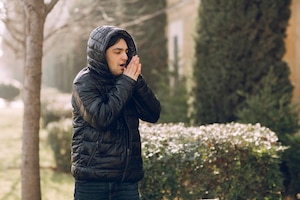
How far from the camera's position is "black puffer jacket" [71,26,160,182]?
110 inches

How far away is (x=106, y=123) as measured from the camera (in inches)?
109

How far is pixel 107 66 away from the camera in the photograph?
2.92 meters

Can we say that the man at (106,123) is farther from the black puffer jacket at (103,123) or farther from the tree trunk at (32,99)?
the tree trunk at (32,99)

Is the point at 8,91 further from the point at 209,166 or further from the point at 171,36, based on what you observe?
the point at 209,166

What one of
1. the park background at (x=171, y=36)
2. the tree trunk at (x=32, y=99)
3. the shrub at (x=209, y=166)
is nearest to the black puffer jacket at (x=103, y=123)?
the shrub at (x=209, y=166)

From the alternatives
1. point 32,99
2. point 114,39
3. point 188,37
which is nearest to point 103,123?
point 114,39

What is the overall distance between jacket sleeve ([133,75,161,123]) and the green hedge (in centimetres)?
125

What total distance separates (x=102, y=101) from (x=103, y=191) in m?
0.52

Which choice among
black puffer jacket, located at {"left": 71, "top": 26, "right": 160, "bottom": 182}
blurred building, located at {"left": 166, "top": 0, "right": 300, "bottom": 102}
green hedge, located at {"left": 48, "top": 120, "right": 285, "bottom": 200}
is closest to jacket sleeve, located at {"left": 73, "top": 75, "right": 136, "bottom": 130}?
black puffer jacket, located at {"left": 71, "top": 26, "right": 160, "bottom": 182}

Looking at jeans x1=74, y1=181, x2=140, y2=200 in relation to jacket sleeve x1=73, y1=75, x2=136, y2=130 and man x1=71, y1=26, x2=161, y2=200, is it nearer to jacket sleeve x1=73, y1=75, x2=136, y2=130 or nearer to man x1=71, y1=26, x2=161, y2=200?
man x1=71, y1=26, x2=161, y2=200

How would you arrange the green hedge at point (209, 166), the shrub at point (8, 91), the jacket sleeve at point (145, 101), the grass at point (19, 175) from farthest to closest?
the shrub at point (8, 91) < the grass at point (19, 175) < the green hedge at point (209, 166) < the jacket sleeve at point (145, 101)

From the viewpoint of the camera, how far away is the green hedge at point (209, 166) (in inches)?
171

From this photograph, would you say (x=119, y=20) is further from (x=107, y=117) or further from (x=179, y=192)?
(x=107, y=117)

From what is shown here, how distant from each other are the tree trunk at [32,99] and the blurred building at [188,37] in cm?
453
